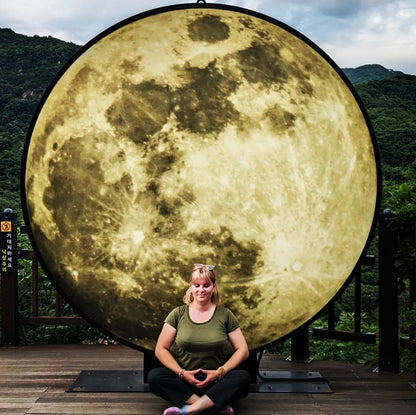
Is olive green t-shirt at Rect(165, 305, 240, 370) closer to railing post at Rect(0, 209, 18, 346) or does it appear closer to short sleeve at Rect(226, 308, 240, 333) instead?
short sleeve at Rect(226, 308, 240, 333)

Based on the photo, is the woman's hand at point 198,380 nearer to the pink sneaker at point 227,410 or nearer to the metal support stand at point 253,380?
the pink sneaker at point 227,410

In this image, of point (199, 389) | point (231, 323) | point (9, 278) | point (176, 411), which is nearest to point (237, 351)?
point (231, 323)

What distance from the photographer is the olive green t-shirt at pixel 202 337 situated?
283 cm

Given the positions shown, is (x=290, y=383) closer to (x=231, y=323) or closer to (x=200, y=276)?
(x=231, y=323)

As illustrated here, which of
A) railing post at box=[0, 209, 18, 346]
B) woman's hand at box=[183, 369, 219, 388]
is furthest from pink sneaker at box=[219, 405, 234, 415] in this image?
railing post at box=[0, 209, 18, 346]

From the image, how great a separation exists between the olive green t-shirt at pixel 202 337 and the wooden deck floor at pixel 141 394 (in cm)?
34

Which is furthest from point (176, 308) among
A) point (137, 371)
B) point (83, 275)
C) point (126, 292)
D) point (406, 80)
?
point (406, 80)

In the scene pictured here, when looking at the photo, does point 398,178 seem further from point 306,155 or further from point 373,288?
point 306,155

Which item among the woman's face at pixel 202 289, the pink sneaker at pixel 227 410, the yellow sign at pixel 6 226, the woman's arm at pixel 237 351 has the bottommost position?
the pink sneaker at pixel 227 410

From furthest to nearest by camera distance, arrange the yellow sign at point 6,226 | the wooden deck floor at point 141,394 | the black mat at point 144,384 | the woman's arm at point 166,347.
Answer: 1. the yellow sign at point 6,226
2. the black mat at point 144,384
3. the wooden deck floor at point 141,394
4. the woman's arm at point 166,347

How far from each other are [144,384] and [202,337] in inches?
28.4

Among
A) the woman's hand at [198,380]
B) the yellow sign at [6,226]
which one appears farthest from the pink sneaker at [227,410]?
the yellow sign at [6,226]

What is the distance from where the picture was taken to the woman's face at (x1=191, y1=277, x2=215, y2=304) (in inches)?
110

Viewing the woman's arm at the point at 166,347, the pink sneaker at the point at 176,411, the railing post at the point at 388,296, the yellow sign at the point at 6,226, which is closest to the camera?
the pink sneaker at the point at 176,411
